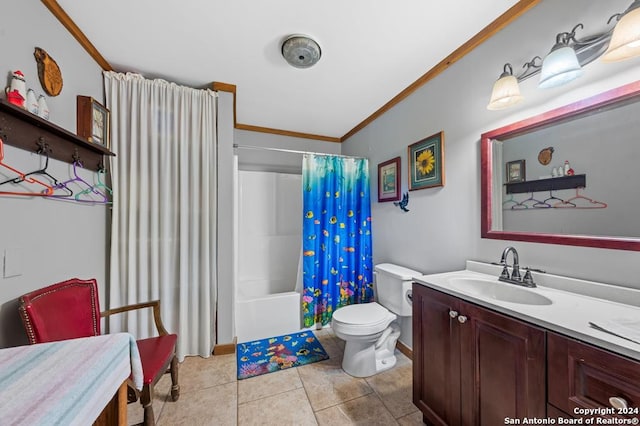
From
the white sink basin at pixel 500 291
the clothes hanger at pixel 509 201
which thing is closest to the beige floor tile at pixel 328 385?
the white sink basin at pixel 500 291

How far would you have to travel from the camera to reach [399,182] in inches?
87.3

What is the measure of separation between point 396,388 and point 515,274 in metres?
1.13

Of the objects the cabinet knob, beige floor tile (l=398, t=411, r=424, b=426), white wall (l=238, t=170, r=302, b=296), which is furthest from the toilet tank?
white wall (l=238, t=170, r=302, b=296)

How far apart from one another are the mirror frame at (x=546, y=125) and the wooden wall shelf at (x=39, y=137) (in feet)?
7.61

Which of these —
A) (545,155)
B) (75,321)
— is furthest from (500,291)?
(75,321)

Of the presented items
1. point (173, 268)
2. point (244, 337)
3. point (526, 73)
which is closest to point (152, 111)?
point (173, 268)

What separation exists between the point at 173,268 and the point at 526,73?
273cm

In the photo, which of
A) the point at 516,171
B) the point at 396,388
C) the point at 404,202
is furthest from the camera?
the point at 404,202

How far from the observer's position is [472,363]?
1.03m

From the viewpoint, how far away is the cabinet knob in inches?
24.8

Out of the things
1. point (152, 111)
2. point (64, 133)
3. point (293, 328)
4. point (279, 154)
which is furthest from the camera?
point (279, 154)

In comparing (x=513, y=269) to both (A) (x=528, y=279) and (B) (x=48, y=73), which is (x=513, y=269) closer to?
(A) (x=528, y=279)

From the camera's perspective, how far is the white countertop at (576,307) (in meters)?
0.68

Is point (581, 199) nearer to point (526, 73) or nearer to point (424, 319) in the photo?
point (526, 73)
